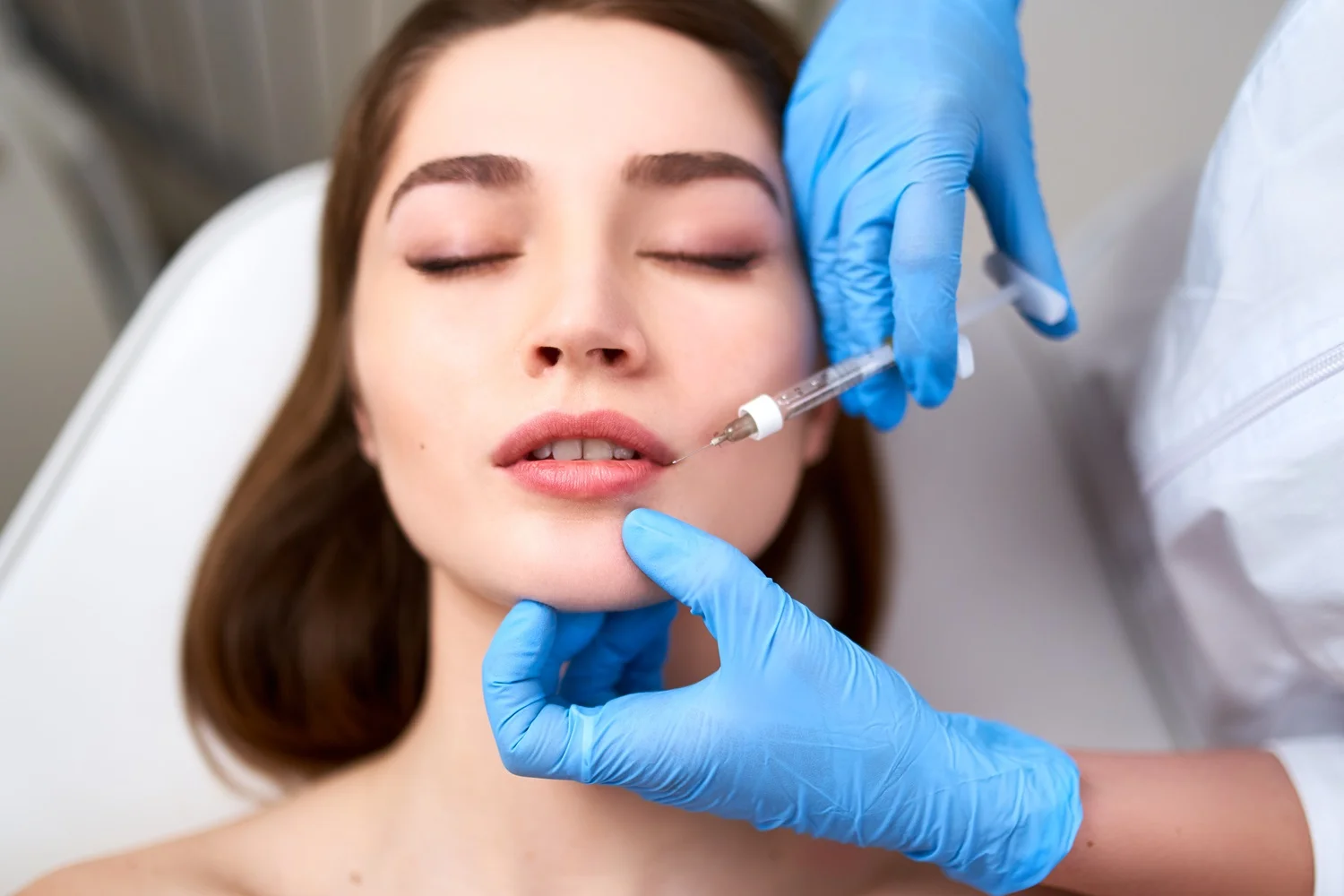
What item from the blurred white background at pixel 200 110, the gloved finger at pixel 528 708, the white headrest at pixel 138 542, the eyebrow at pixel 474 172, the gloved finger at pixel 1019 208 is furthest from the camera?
the blurred white background at pixel 200 110

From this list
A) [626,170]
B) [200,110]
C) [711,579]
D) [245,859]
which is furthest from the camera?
[200,110]

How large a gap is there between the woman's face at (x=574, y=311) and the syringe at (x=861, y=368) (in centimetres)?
3

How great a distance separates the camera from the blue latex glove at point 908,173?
97 cm

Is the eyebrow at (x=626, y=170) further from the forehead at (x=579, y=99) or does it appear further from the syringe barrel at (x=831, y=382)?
the syringe barrel at (x=831, y=382)

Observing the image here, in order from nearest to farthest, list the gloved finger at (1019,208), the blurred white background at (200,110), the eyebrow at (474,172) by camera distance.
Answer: the eyebrow at (474,172), the gloved finger at (1019,208), the blurred white background at (200,110)

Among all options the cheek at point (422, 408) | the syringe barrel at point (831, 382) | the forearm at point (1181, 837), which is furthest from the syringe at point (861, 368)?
the forearm at point (1181, 837)

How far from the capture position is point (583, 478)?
836 millimetres

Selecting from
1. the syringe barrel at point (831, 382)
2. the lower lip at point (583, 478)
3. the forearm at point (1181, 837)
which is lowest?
the forearm at point (1181, 837)

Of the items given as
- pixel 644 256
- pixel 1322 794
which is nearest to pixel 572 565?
pixel 644 256

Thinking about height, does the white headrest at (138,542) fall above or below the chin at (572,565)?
below

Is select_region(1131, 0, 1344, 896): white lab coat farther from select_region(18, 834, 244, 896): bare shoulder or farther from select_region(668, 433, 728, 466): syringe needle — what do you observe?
select_region(18, 834, 244, 896): bare shoulder

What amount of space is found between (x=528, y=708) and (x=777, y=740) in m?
0.22

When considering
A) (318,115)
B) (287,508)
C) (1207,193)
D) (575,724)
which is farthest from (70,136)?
(1207,193)

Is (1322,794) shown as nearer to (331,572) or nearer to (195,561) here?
(331,572)
